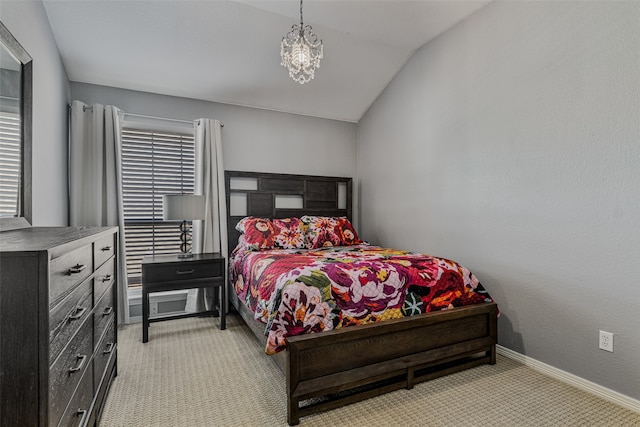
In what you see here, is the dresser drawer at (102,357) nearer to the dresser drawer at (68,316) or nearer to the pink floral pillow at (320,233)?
the dresser drawer at (68,316)

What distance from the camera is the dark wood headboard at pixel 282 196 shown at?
3.73 m

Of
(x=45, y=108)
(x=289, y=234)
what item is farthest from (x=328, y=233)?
(x=45, y=108)

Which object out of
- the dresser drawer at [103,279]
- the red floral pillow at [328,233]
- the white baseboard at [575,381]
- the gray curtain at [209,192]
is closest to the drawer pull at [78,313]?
the dresser drawer at [103,279]

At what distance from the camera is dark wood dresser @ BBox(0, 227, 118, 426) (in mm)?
838

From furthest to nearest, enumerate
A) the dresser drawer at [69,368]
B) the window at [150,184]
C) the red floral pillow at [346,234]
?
1. the red floral pillow at [346,234]
2. the window at [150,184]
3. the dresser drawer at [69,368]

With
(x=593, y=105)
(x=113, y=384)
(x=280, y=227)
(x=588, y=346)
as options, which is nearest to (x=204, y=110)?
(x=280, y=227)

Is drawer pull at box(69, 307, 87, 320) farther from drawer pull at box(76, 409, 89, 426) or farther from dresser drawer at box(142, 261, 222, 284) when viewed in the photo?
dresser drawer at box(142, 261, 222, 284)

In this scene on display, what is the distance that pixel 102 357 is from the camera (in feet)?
5.53

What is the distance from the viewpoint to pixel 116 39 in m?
2.72

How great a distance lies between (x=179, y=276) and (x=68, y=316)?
1.84 metres

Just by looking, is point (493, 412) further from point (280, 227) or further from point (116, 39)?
point (116, 39)

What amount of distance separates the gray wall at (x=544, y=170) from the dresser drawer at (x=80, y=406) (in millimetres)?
2650

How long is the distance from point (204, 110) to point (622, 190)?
3.59 meters

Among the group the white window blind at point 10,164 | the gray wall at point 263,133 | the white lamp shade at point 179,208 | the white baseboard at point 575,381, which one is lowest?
the white baseboard at point 575,381
